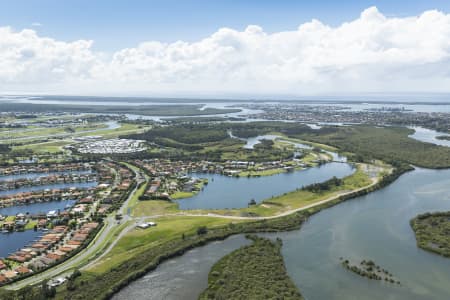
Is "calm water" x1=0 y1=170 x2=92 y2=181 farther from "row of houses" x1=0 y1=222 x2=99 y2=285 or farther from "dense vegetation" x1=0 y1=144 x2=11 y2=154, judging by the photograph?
"row of houses" x1=0 y1=222 x2=99 y2=285

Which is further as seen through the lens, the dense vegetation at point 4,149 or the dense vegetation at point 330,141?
the dense vegetation at point 4,149

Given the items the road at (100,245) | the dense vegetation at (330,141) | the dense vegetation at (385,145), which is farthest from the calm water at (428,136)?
the road at (100,245)

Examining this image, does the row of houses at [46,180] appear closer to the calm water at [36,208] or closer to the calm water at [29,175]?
the calm water at [29,175]

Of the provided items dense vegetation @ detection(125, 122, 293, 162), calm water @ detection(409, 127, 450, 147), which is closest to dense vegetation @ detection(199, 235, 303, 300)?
dense vegetation @ detection(125, 122, 293, 162)

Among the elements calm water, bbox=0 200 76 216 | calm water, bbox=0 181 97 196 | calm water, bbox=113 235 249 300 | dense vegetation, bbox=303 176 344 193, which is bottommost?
calm water, bbox=113 235 249 300

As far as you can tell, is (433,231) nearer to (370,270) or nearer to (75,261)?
(370,270)

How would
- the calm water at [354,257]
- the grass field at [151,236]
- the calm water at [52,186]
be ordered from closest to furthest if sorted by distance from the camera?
the calm water at [354,257] < the grass field at [151,236] < the calm water at [52,186]

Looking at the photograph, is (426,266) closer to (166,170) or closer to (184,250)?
(184,250)
